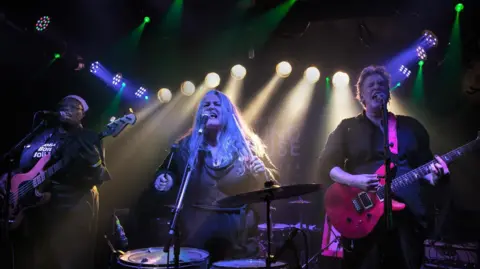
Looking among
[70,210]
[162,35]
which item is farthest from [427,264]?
[162,35]

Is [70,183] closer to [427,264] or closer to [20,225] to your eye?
[20,225]

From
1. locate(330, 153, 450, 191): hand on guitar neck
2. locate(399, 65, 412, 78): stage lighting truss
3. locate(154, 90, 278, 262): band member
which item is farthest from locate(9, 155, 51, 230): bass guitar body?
locate(399, 65, 412, 78): stage lighting truss

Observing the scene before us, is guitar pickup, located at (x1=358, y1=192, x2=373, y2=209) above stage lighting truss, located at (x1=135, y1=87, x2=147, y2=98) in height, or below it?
below

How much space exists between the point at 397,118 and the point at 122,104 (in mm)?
5617

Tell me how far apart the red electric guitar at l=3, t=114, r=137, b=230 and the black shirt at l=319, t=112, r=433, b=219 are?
12.4ft

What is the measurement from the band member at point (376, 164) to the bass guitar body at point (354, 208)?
0.07 metres

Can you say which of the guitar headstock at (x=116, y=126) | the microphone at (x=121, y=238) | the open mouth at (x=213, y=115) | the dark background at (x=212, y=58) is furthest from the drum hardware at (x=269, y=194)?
the dark background at (x=212, y=58)

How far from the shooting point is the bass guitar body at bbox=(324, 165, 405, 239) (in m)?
3.83

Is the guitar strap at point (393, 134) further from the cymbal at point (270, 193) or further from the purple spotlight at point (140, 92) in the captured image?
the purple spotlight at point (140, 92)

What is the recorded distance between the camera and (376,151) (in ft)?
13.2

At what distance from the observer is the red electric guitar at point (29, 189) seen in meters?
5.20

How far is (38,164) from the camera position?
5.45 metres

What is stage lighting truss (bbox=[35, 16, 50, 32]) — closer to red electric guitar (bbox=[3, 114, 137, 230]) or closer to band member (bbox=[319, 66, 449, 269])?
red electric guitar (bbox=[3, 114, 137, 230])

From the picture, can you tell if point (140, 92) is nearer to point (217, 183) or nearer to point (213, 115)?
point (213, 115)
